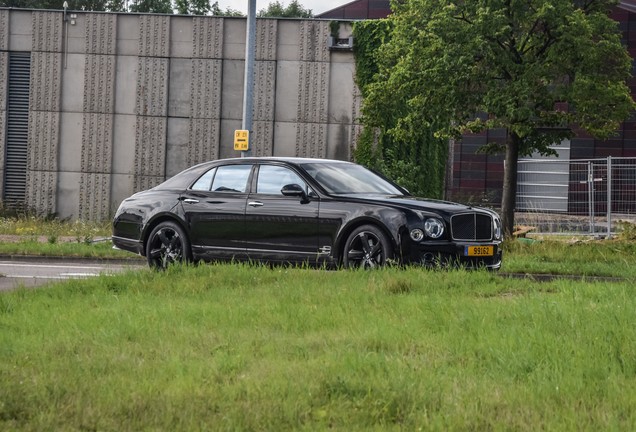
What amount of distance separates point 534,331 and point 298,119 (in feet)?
86.6

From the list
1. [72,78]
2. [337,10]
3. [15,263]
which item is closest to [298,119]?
[72,78]

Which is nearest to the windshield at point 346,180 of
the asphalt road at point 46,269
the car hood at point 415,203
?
the car hood at point 415,203

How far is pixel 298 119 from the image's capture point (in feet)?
109

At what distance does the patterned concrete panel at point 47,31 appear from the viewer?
3456 centimetres

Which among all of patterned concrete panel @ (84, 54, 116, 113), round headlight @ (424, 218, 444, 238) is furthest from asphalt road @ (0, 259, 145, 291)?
patterned concrete panel @ (84, 54, 116, 113)

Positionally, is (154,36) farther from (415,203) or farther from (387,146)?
(415,203)

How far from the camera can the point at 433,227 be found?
1216cm

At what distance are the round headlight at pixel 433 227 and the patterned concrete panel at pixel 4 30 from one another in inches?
1012

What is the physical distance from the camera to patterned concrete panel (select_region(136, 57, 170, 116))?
34.1 meters

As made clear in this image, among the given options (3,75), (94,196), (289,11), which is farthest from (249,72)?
(289,11)

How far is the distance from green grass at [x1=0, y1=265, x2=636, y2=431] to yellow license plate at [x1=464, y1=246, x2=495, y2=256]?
6.66 feet

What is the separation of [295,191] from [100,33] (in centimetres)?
2276

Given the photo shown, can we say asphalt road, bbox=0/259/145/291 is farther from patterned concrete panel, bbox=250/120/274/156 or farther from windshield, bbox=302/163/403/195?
patterned concrete panel, bbox=250/120/274/156

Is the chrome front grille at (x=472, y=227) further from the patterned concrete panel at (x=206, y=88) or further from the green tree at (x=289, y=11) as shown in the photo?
the green tree at (x=289, y=11)
